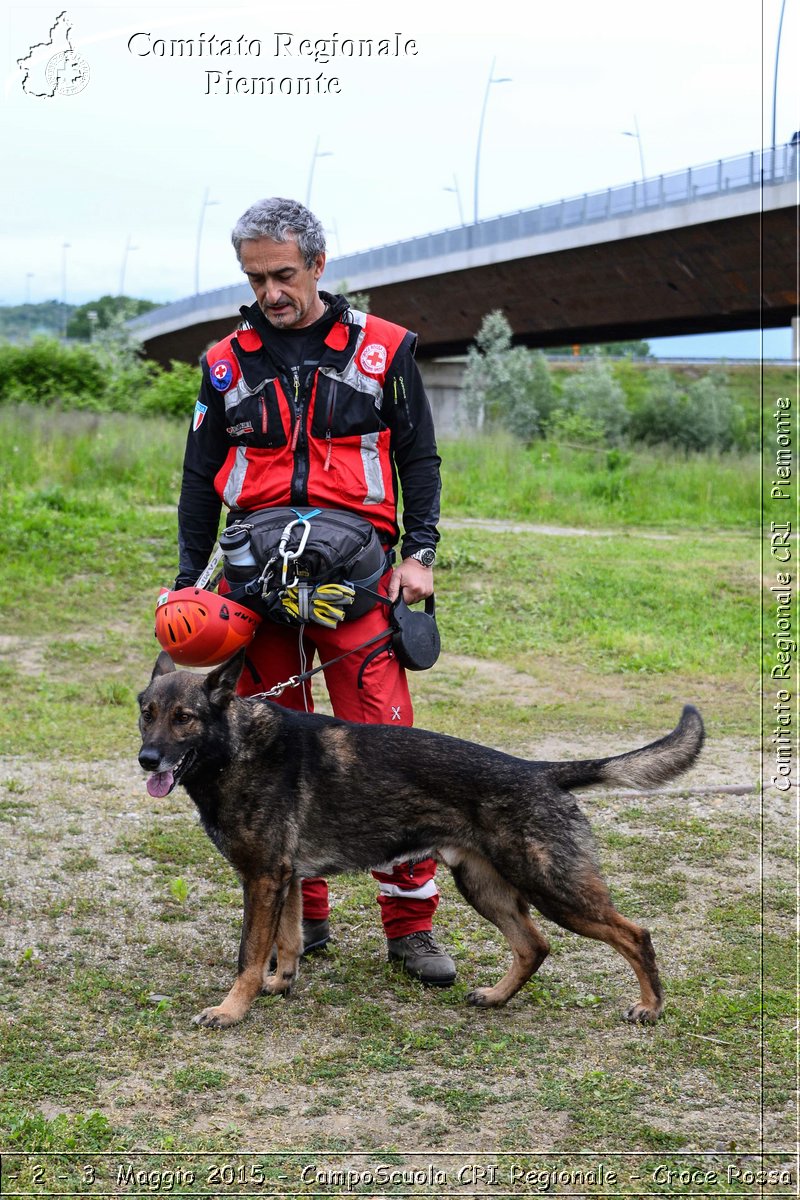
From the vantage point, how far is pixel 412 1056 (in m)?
3.79

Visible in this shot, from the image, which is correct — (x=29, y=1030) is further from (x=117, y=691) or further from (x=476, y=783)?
(x=117, y=691)

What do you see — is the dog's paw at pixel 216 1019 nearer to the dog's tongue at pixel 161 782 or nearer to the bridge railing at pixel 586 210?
the dog's tongue at pixel 161 782

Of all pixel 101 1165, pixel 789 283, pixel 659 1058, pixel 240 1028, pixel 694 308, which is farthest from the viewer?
pixel 694 308

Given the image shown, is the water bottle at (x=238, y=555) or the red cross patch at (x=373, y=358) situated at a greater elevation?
the red cross patch at (x=373, y=358)

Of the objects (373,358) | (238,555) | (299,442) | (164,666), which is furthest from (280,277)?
(164,666)

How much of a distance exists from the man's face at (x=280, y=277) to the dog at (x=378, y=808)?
1229 millimetres

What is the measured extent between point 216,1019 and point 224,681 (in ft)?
3.68

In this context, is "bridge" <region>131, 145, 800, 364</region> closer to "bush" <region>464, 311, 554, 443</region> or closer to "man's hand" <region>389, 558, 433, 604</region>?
"bush" <region>464, 311, 554, 443</region>

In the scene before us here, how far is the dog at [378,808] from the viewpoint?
3.96 m

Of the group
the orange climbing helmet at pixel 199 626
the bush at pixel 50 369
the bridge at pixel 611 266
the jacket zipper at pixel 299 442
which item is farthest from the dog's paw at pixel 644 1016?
the bush at pixel 50 369

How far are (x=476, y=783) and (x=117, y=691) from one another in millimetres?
5394

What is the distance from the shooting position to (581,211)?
27250mm

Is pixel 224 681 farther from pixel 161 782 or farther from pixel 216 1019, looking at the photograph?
pixel 216 1019

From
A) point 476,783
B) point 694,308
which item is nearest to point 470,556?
Result: point 476,783
